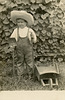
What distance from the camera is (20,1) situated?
344 centimetres

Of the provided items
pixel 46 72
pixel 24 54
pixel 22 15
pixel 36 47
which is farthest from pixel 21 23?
pixel 36 47

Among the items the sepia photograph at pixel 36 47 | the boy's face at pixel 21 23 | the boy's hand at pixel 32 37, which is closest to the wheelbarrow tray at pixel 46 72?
the sepia photograph at pixel 36 47

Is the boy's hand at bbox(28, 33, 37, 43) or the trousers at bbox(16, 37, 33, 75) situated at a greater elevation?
the boy's hand at bbox(28, 33, 37, 43)

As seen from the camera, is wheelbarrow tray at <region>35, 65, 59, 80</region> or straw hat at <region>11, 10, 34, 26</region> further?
wheelbarrow tray at <region>35, 65, 59, 80</region>

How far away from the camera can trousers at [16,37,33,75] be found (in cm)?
294

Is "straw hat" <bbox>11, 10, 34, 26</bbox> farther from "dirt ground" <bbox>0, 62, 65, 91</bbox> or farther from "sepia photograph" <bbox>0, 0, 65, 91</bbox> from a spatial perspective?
"dirt ground" <bbox>0, 62, 65, 91</bbox>

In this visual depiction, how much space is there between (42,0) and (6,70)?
948 mm

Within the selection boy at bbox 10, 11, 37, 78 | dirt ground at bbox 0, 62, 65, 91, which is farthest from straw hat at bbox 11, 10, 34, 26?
dirt ground at bbox 0, 62, 65, 91

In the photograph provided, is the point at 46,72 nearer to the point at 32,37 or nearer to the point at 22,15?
the point at 32,37

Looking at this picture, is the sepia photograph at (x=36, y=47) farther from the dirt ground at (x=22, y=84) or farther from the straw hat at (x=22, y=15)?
the straw hat at (x=22, y=15)

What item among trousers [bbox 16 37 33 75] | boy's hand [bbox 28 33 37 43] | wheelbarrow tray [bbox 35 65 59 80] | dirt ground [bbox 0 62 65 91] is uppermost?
boy's hand [bbox 28 33 37 43]

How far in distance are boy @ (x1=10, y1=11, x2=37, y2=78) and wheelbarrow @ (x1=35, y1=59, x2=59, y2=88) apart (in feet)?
0.37

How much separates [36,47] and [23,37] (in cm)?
64

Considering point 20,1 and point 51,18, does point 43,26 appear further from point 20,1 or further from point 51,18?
point 20,1
